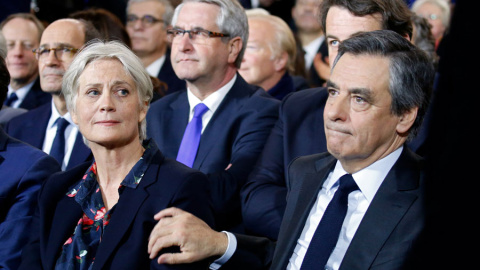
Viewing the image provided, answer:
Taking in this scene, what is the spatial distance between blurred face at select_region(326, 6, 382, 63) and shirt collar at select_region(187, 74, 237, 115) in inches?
30.6

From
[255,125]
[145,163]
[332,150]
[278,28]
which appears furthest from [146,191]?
[278,28]

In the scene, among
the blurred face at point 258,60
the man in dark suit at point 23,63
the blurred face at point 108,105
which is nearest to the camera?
the blurred face at point 108,105

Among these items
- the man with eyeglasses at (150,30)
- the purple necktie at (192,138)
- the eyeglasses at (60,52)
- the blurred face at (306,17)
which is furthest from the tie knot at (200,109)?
the blurred face at (306,17)

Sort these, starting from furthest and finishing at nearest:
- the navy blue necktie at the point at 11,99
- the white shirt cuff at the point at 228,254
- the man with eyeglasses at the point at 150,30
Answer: the man with eyeglasses at the point at 150,30 < the navy blue necktie at the point at 11,99 < the white shirt cuff at the point at 228,254

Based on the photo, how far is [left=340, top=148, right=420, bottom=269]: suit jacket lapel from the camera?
2006mm

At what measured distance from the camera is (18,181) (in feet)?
8.94

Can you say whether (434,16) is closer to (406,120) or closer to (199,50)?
(199,50)

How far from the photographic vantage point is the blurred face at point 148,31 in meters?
5.72

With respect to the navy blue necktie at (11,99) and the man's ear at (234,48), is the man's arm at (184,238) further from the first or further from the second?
the navy blue necktie at (11,99)

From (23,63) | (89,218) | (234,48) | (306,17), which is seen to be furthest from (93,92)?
(306,17)

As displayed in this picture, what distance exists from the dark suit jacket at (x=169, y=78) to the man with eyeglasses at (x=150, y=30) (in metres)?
0.17

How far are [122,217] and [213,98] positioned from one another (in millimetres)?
1333

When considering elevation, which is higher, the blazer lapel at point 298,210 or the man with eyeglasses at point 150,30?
the blazer lapel at point 298,210

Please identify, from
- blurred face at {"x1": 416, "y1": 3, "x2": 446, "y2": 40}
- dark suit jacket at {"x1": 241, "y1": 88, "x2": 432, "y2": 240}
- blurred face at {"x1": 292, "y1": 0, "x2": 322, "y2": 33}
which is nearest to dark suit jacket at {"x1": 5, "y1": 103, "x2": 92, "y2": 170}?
dark suit jacket at {"x1": 241, "y1": 88, "x2": 432, "y2": 240}
